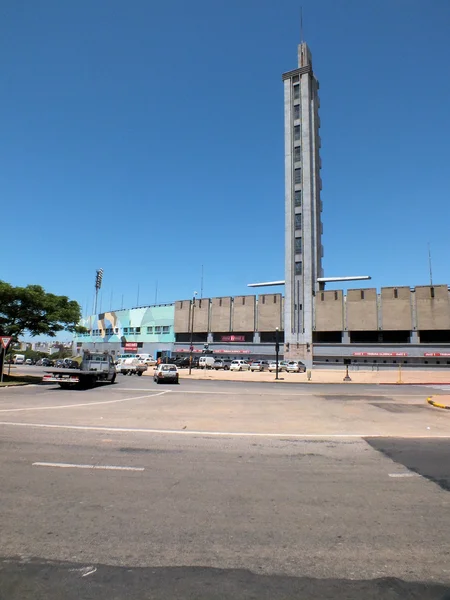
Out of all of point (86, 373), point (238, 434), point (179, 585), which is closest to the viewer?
point (179, 585)

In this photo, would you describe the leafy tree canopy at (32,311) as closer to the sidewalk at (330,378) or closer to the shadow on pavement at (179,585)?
the sidewalk at (330,378)

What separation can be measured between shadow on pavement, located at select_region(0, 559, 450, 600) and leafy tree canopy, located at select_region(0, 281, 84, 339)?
2572 centimetres

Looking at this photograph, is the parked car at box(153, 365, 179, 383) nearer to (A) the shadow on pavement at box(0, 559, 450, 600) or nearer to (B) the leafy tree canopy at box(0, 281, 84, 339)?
(B) the leafy tree canopy at box(0, 281, 84, 339)

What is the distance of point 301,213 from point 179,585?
3044 inches

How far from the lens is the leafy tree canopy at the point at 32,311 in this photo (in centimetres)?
2655

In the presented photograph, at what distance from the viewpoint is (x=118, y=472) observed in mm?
6434

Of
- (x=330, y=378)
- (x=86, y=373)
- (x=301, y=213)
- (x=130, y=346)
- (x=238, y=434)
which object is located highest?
(x=301, y=213)

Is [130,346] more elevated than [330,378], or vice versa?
[130,346]

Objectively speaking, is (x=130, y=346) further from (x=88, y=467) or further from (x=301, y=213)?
(x=88, y=467)

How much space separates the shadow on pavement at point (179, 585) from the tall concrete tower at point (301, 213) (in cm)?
7169

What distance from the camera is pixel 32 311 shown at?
27.5m

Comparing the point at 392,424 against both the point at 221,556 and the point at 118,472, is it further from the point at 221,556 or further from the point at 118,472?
the point at 221,556

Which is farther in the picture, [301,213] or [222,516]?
[301,213]

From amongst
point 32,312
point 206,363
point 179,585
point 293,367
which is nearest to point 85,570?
point 179,585
